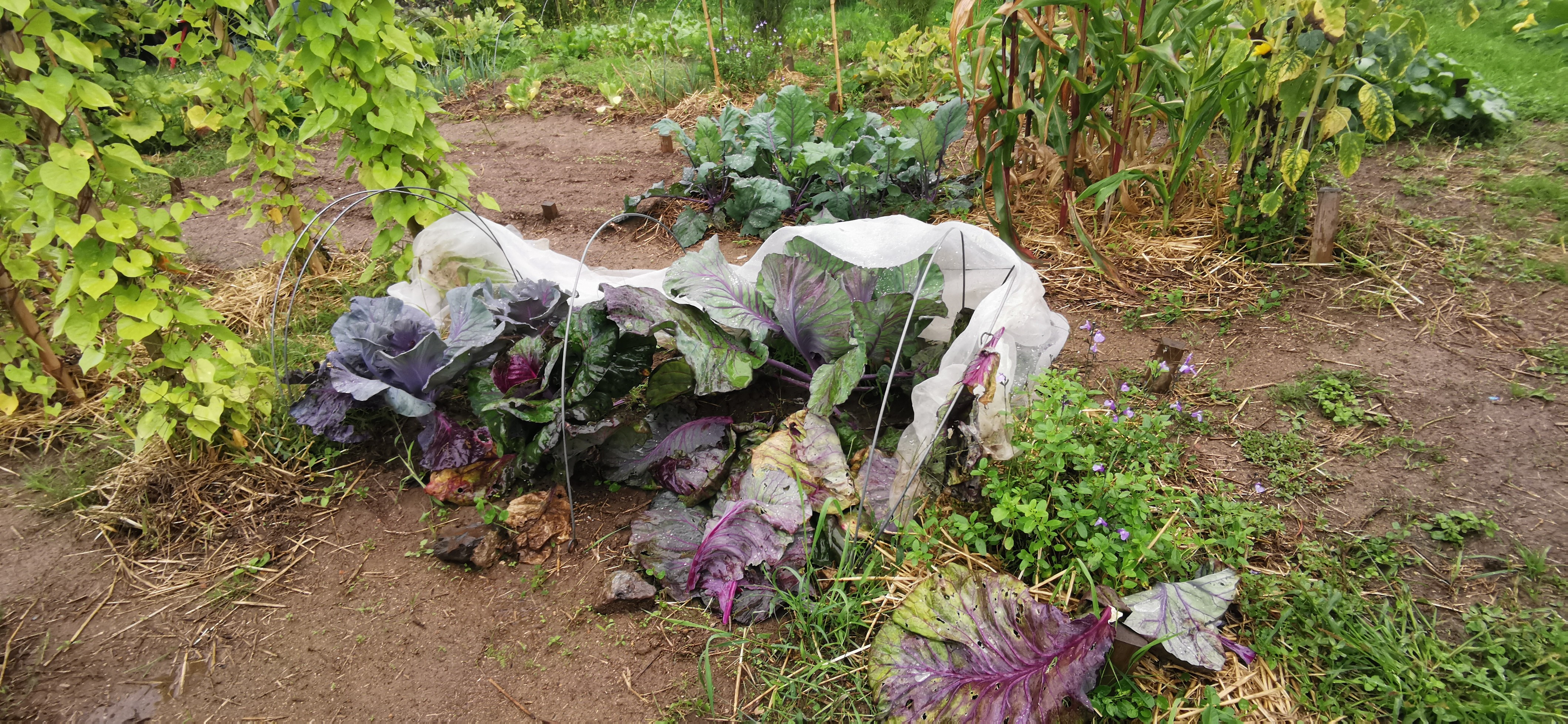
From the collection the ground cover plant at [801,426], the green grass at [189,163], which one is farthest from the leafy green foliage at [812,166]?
the green grass at [189,163]

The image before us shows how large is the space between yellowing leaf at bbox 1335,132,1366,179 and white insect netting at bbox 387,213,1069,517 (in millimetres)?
1119

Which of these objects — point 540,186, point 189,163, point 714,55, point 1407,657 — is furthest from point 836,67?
point 1407,657

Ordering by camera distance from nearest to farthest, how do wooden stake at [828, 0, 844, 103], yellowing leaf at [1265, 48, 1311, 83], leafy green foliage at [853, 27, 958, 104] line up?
yellowing leaf at [1265, 48, 1311, 83] < wooden stake at [828, 0, 844, 103] < leafy green foliage at [853, 27, 958, 104]

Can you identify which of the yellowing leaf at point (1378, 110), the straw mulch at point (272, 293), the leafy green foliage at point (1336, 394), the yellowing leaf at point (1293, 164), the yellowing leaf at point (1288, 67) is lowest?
the leafy green foliage at point (1336, 394)

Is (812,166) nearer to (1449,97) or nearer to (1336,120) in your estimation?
(1336,120)

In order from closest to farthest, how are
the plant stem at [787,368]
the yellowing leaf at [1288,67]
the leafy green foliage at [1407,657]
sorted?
the leafy green foliage at [1407,657], the plant stem at [787,368], the yellowing leaf at [1288,67]

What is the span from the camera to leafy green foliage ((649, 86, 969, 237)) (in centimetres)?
324

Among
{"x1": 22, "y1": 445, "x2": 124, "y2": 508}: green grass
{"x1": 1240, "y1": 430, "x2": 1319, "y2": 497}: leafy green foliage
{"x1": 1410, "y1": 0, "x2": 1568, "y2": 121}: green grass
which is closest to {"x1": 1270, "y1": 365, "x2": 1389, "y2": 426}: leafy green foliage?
{"x1": 1240, "y1": 430, "x2": 1319, "y2": 497}: leafy green foliage

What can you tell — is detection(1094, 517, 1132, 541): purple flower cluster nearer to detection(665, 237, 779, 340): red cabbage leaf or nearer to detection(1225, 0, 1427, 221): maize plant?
detection(665, 237, 779, 340): red cabbage leaf

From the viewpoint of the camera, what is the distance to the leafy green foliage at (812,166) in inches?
127

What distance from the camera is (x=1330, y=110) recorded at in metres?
2.42

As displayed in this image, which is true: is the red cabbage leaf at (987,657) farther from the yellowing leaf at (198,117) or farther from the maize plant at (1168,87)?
the yellowing leaf at (198,117)

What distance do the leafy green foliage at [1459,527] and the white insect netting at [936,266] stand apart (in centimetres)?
91

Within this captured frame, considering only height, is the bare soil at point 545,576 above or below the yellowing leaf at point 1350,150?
below
